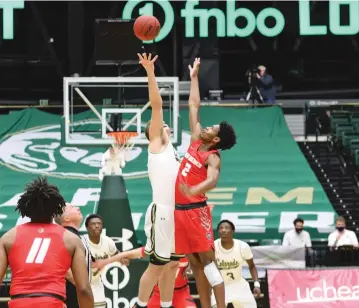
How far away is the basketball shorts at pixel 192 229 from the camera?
10016mm

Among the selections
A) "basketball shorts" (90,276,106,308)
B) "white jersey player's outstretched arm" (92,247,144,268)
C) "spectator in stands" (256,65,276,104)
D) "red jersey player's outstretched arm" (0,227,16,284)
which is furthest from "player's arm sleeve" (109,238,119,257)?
"spectator in stands" (256,65,276,104)

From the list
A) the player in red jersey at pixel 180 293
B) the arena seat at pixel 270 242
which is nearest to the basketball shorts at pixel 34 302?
the player in red jersey at pixel 180 293

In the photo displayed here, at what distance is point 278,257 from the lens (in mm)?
17344

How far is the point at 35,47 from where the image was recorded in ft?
99.9

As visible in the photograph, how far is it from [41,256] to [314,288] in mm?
7657

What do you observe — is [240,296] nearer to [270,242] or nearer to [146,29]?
[146,29]

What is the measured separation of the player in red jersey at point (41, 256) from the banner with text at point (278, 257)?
402 inches

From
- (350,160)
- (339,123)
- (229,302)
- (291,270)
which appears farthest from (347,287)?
(339,123)

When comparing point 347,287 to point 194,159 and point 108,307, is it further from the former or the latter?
point 194,159

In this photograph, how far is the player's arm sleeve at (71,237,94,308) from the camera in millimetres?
7242

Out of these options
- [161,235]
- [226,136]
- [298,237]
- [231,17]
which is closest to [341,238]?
[298,237]

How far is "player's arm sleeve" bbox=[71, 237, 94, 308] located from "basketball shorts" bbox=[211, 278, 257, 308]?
651 cm

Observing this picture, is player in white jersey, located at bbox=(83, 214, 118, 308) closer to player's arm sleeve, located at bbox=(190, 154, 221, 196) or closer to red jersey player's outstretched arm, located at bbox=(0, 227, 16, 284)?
player's arm sleeve, located at bbox=(190, 154, 221, 196)

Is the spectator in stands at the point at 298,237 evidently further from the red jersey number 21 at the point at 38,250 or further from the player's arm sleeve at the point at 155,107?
the red jersey number 21 at the point at 38,250
